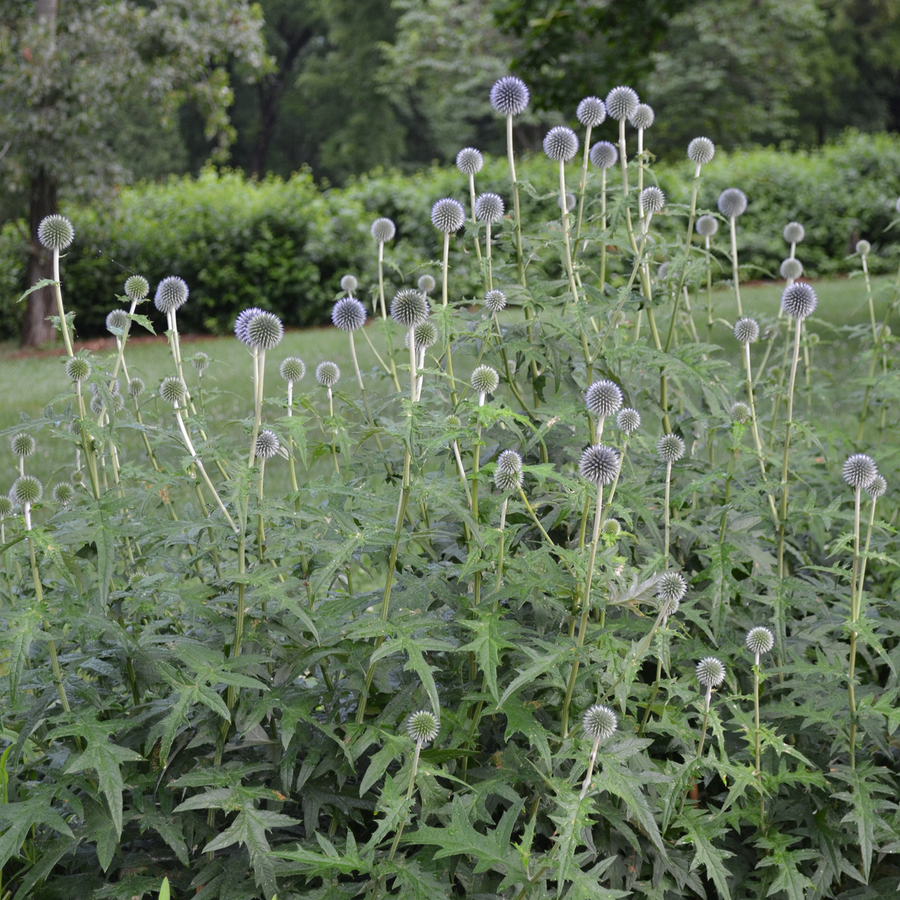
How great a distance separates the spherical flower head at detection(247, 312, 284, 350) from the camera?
6.94 ft

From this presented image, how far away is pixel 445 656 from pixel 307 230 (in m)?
11.7

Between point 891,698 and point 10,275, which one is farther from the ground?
point 10,275

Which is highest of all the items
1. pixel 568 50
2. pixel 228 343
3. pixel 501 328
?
pixel 568 50

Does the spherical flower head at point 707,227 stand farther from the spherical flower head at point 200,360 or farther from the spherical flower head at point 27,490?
the spherical flower head at point 27,490

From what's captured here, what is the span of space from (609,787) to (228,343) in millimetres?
10382

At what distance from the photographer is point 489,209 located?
9.20 feet

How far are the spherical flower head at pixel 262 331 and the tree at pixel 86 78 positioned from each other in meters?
10.6

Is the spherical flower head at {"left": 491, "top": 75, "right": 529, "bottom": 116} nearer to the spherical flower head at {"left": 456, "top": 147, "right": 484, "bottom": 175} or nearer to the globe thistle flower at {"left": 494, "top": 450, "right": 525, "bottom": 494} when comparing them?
the spherical flower head at {"left": 456, "top": 147, "right": 484, "bottom": 175}

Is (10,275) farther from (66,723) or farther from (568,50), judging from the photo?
(66,723)

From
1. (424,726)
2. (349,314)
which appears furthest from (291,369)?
(424,726)

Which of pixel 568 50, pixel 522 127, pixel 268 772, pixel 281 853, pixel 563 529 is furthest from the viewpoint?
pixel 522 127

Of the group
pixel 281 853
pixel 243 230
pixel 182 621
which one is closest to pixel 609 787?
pixel 281 853

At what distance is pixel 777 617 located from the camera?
250 cm

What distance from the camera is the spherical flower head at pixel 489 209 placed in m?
2.76
